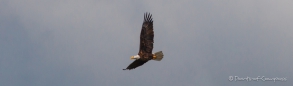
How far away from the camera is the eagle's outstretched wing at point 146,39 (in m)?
40.8

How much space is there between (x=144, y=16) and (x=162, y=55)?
2.34m

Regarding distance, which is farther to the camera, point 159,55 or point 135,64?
point 135,64

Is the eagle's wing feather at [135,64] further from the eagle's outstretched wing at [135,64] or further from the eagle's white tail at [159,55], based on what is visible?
the eagle's white tail at [159,55]

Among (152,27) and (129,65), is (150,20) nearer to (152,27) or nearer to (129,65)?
(152,27)

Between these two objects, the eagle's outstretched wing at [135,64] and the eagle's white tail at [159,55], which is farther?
the eagle's outstretched wing at [135,64]

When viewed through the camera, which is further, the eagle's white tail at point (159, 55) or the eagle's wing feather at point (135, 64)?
the eagle's wing feather at point (135, 64)

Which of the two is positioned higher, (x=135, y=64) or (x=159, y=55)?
(x=135, y=64)

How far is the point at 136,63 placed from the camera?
42.4 metres

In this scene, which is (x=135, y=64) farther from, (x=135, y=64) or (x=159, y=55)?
(x=159, y=55)

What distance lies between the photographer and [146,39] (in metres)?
40.8

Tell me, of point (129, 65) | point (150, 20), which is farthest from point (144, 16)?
point (129, 65)

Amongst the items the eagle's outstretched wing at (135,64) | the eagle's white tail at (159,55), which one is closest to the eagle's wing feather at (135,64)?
the eagle's outstretched wing at (135,64)

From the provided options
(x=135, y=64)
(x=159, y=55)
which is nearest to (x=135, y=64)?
(x=135, y=64)

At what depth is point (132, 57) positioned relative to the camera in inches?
1629
